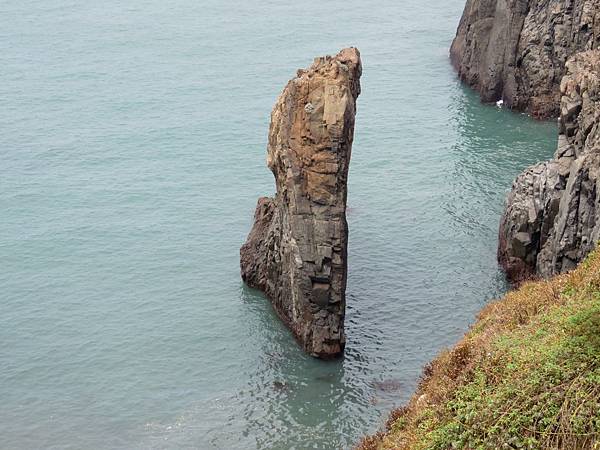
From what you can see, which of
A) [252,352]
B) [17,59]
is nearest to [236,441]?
[252,352]

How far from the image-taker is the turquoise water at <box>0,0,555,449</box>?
55250mm

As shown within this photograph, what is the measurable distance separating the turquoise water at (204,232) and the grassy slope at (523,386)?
15.5m

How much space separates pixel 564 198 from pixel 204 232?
104 feet

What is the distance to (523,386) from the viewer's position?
1270 inches

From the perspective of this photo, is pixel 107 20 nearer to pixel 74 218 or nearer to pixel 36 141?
pixel 36 141

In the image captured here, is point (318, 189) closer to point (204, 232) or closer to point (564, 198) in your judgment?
point (564, 198)

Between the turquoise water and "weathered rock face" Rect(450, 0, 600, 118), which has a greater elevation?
"weathered rock face" Rect(450, 0, 600, 118)

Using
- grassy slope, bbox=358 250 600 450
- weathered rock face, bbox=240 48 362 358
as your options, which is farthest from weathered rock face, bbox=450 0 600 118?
grassy slope, bbox=358 250 600 450

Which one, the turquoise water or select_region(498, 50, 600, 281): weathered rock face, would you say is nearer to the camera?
the turquoise water

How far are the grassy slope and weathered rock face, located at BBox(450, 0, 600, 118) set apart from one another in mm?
58893

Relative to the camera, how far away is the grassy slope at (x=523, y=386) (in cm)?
3058

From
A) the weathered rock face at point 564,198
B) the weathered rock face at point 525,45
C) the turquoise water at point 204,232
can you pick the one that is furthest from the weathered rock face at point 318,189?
the weathered rock face at point 525,45

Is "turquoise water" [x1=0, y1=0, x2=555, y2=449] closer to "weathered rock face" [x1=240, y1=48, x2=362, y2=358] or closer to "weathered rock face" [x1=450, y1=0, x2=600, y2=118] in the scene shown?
"weathered rock face" [x1=240, y1=48, x2=362, y2=358]

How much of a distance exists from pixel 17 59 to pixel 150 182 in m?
53.2
